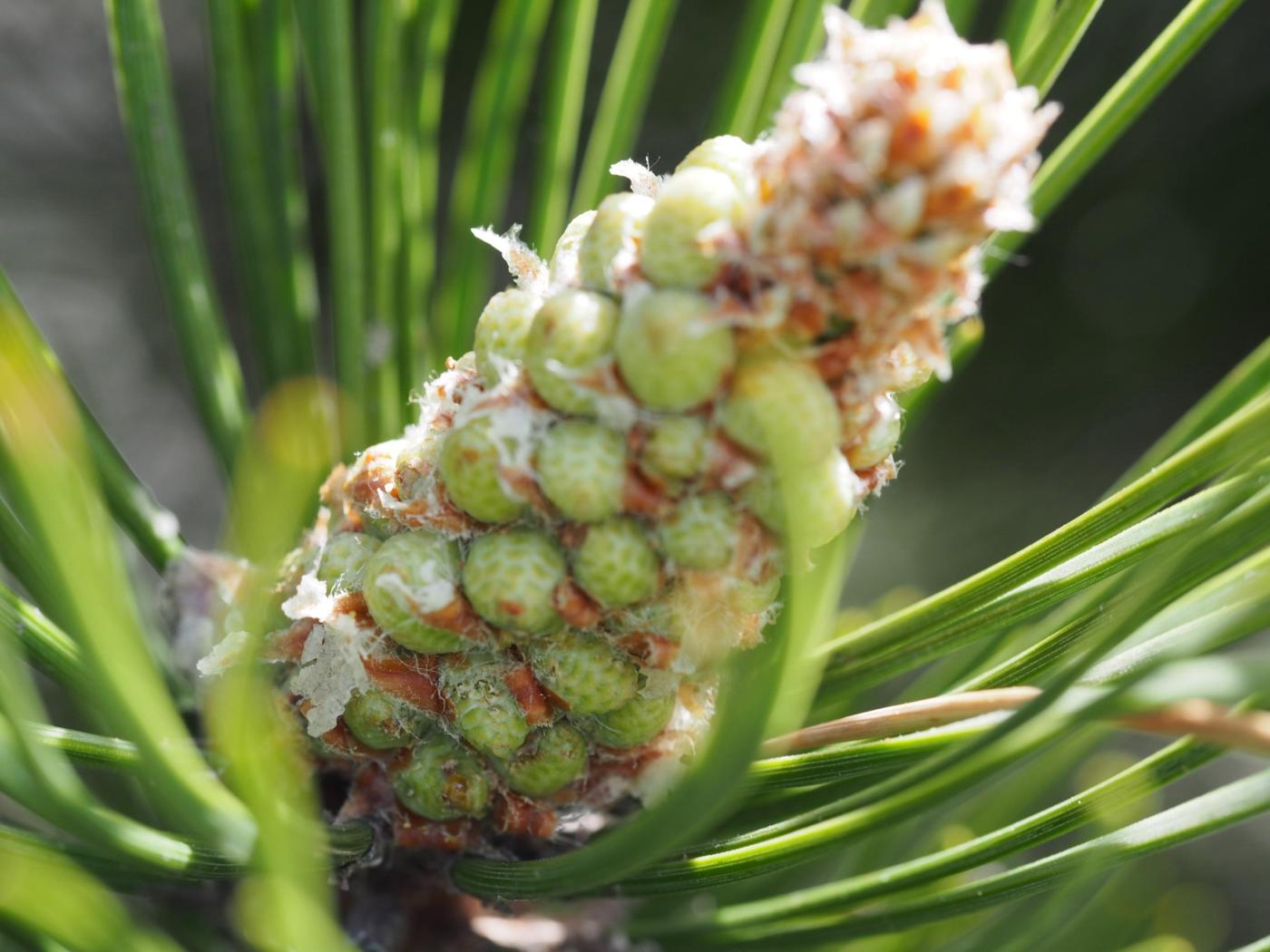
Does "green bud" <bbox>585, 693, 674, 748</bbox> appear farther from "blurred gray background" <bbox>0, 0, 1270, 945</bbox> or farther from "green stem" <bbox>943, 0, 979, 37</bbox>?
"blurred gray background" <bbox>0, 0, 1270, 945</bbox>

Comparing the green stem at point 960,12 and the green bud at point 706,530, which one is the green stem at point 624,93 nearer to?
the green stem at point 960,12

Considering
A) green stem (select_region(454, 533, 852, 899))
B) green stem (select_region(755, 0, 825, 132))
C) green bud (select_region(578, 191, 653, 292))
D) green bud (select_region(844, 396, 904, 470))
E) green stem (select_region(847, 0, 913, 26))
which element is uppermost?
green stem (select_region(755, 0, 825, 132))

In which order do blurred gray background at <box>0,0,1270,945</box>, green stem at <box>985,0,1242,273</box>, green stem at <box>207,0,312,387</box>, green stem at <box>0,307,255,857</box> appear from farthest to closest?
blurred gray background at <box>0,0,1270,945</box> < green stem at <box>207,0,312,387</box> < green stem at <box>985,0,1242,273</box> < green stem at <box>0,307,255,857</box>

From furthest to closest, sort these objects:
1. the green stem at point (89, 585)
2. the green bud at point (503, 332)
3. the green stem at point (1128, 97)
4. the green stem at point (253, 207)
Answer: the green stem at point (253, 207)
the green stem at point (1128, 97)
the green bud at point (503, 332)
the green stem at point (89, 585)

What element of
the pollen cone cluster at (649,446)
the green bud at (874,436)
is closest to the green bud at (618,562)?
the pollen cone cluster at (649,446)

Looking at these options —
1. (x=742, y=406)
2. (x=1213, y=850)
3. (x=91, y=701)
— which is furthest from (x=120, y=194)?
(x=1213, y=850)

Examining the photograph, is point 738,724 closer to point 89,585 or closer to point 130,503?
point 89,585

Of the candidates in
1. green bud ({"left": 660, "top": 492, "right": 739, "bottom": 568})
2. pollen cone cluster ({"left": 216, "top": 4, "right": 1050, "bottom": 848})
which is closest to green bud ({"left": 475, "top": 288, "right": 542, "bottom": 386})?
pollen cone cluster ({"left": 216, "top": 4, "right": 1050, "bottom": 848})
